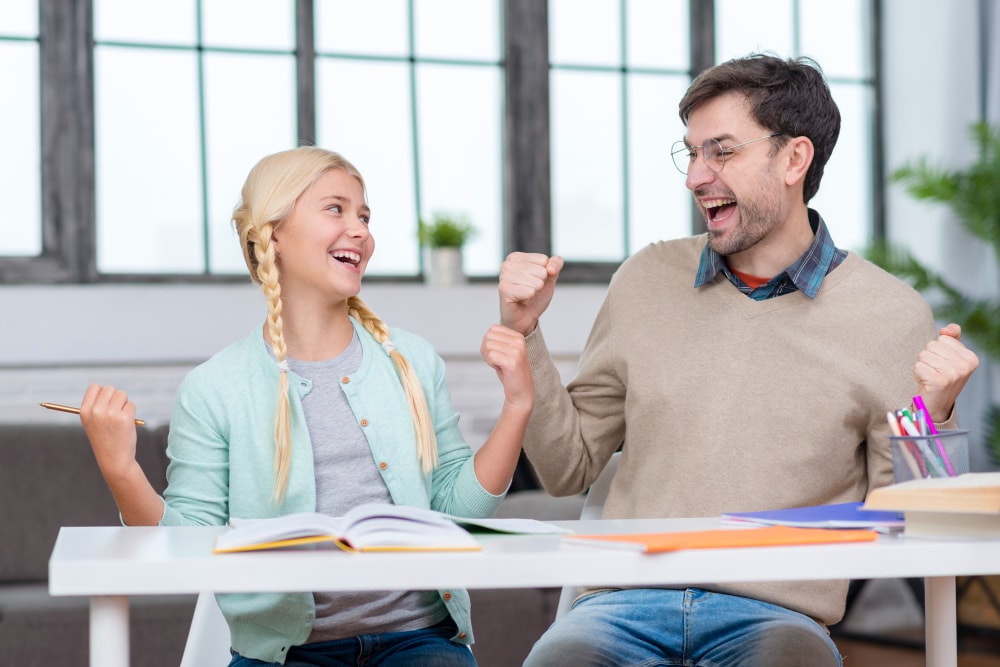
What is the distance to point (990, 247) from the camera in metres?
4.29

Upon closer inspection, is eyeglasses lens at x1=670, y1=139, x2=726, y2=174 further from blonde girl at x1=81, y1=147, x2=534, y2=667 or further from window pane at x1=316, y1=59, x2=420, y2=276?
window pane at x1=316, y1=59, x2=420, y2=276

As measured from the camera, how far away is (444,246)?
391cm

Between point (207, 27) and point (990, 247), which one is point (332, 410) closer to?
point (207, 27)

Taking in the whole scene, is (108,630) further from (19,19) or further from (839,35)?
(839,35)

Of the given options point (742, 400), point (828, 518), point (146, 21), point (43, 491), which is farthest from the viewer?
point (146, 21)

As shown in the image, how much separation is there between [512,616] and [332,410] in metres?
1.25

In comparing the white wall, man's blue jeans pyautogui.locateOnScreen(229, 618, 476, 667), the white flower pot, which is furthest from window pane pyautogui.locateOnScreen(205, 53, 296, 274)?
man's blue jeans pyautogui.locateOnScreen(229, 618, 476, 667)

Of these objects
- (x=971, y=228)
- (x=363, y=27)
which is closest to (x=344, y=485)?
(x=363, y=27)

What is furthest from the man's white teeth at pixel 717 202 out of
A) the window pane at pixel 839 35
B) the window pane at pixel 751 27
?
the window pane at pixel 839 35

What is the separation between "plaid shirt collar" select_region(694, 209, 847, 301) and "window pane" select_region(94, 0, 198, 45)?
257 centimetres

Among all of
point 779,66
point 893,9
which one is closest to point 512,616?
point 779,66

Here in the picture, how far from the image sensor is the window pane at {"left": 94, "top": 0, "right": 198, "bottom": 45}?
3707mm

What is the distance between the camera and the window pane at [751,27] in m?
4.40

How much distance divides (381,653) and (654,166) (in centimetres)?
317
